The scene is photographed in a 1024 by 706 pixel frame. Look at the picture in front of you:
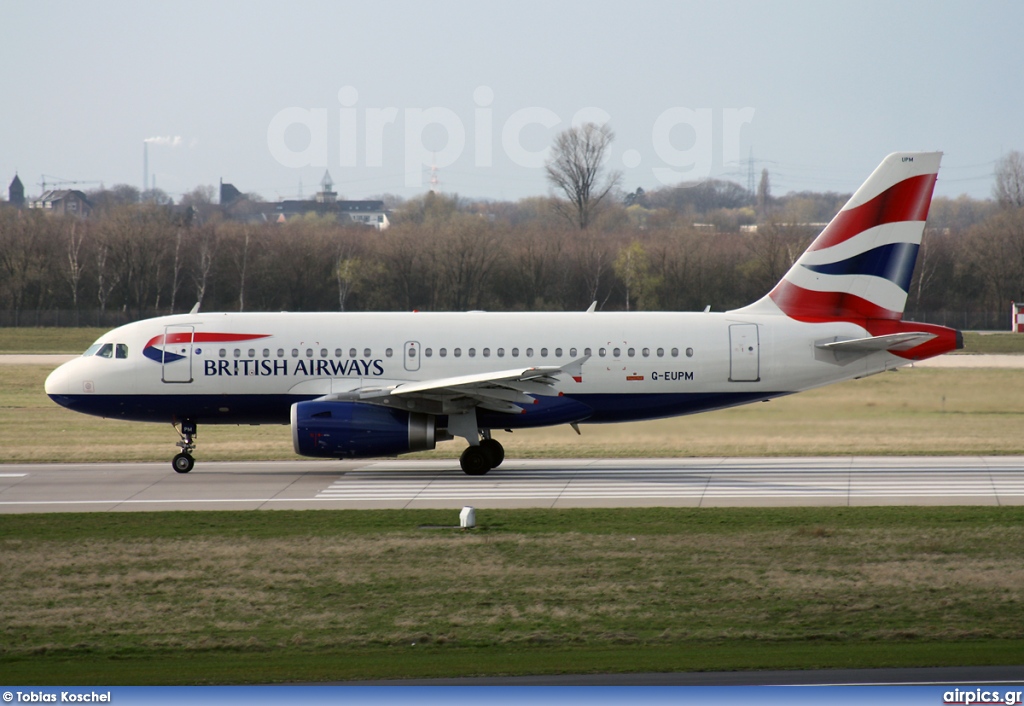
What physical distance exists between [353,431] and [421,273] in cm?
5913

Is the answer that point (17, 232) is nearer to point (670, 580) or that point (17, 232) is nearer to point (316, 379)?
point (316, 379)

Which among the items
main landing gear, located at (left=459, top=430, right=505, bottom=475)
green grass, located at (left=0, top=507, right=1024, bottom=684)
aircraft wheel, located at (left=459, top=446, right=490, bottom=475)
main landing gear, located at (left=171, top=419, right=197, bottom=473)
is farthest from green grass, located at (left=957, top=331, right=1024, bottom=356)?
main landing gear, located at (left=171, top=419, right=197, bottom=473)

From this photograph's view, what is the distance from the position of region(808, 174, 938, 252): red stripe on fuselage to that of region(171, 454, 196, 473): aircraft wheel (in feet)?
50.3

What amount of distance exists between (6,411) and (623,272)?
156 ft

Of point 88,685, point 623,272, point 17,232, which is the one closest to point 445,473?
point 88,685

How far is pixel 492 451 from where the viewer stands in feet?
86.2

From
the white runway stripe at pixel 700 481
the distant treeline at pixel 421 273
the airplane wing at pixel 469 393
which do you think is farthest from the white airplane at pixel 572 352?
the distant treeline at pixel 421 273

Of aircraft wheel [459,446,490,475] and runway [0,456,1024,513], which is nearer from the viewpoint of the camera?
runway [0,456,1024,513]

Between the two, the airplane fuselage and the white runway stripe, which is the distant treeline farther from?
the airplane fuselage

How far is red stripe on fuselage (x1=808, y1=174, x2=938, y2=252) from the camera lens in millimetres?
26625

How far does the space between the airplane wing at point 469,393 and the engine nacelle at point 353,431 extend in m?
0.34

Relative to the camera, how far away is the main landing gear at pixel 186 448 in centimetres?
2668

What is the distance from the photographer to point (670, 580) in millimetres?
15750

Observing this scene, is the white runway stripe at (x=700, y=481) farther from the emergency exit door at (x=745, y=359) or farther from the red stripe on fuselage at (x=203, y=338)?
the red stripe on fuselage at (x=203, y=338)
